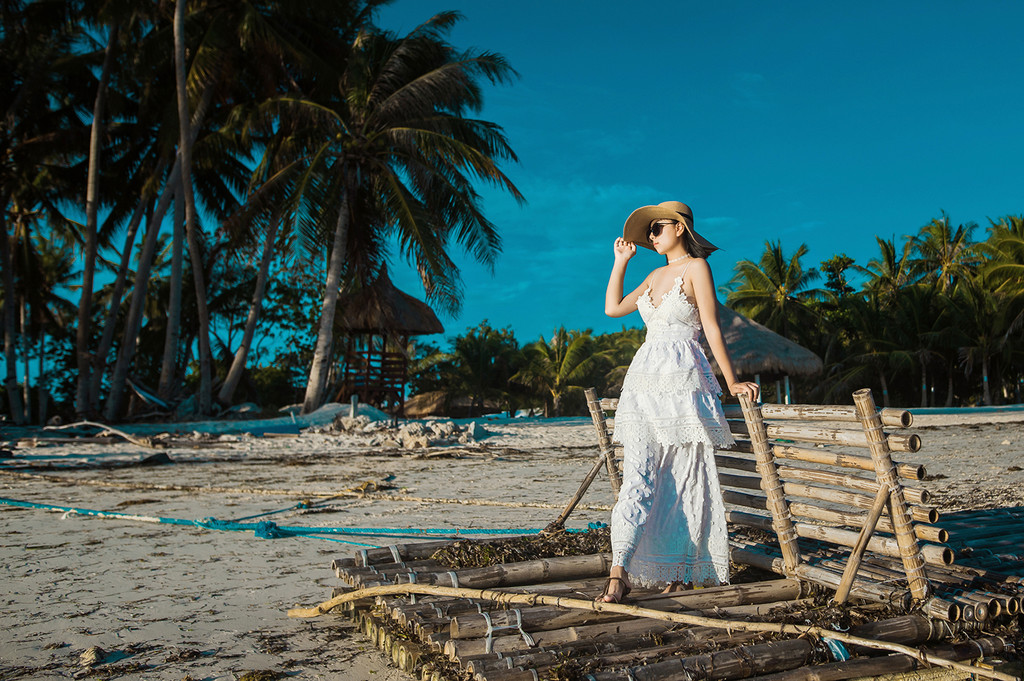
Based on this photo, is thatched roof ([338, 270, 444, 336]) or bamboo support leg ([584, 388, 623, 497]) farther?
thatched roof ([338, 270, 444, 336])

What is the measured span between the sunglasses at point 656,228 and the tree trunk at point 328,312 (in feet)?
45.9

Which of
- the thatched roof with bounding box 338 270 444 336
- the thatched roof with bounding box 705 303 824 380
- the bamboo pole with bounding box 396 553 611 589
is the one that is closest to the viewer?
the bamboo pole with bounding box 396 553 611 589

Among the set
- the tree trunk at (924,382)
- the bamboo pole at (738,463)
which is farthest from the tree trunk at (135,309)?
the tree trunk at (924,382)

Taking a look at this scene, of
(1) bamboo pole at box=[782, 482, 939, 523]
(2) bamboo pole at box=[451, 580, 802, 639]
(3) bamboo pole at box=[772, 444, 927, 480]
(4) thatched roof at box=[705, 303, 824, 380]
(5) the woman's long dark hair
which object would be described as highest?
(4) thatched roof at box=[705, 303, 824, 380]

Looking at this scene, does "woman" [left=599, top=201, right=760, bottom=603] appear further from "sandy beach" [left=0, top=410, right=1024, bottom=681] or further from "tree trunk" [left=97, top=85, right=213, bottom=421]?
"tree trunk" [left=97, top=85, right=213, bottom=421]

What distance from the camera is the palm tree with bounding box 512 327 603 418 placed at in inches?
1156

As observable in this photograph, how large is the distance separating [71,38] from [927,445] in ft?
78.4

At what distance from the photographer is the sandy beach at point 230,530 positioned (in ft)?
9.50

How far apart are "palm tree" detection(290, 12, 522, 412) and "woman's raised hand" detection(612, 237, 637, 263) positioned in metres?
12.3

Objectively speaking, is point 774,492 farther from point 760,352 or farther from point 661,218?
point 760,352

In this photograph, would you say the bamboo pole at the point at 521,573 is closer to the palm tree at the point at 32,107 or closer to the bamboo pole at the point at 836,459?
the bamboo pole at the point at 836,459

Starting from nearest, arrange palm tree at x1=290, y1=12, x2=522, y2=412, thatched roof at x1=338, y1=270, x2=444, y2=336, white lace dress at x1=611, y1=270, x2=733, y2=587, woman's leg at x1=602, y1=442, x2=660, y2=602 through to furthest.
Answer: woman's leg at x1=602, y1=442, x2=660, y2=602 < white lace dress at x1=611, y1=270, x2=733, y2=587 < palm tree at x1=290, y1=12, x2=522, y2=412 < thatched roof at x1=338, y1=270, x2=444, y2=336

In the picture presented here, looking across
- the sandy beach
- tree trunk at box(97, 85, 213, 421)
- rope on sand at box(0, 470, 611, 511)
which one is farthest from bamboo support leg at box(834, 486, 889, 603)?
tree trunk at box(97, 85, 213, 421)

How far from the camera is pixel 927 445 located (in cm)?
1189
